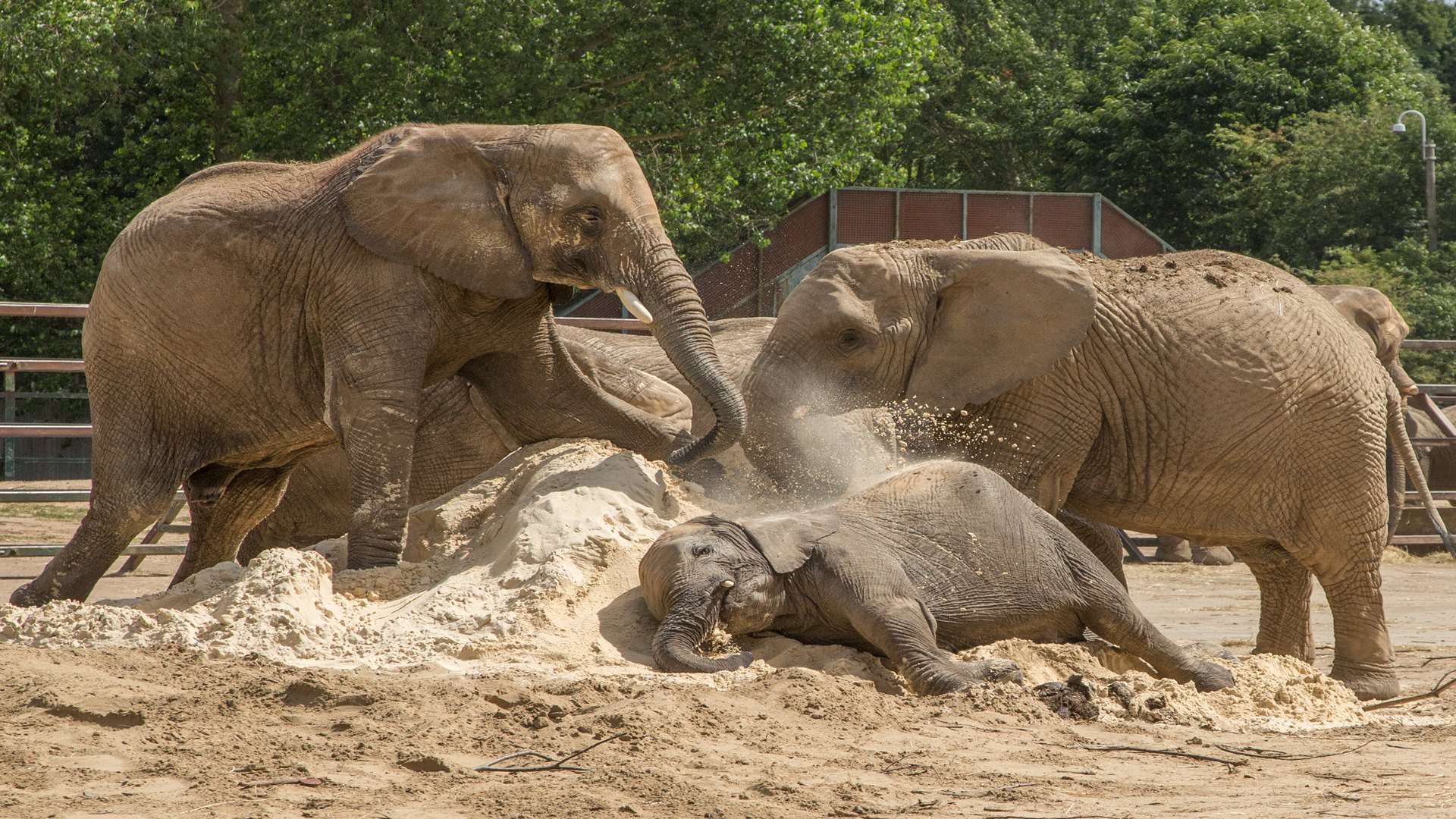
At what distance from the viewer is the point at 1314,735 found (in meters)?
6.48

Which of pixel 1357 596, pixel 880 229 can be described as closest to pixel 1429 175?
pixel 880 229

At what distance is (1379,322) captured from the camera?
14.6 m

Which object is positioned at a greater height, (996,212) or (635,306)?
(635,306)

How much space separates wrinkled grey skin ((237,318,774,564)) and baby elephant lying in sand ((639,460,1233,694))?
72.9 inches

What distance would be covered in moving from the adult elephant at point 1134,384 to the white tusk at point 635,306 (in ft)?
2.56

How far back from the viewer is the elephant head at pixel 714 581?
6.55 m

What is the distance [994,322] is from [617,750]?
151 inches

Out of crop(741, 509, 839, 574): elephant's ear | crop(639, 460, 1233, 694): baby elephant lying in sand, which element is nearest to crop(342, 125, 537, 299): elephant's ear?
crop(639, 460, 1233, 694): baby elephant lying in sand

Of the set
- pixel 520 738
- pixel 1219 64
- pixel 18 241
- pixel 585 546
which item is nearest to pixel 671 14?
pixel 18 241

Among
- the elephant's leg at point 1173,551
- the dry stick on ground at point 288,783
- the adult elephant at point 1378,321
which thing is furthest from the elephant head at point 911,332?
the elephant's leg at point 1173,551

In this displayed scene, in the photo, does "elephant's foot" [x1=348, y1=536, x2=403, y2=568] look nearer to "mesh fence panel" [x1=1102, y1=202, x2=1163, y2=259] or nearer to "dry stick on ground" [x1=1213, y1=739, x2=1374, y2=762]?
"dry stick on ground" [x1=1213, y1=739, x2=1374, y2=762]

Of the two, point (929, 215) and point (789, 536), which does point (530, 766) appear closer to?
point (789, 536)

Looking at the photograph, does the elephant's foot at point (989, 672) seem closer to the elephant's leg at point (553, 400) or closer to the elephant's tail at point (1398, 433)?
the elephant's leg at point (553, 400)

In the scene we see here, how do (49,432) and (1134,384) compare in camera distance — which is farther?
(49,432)
